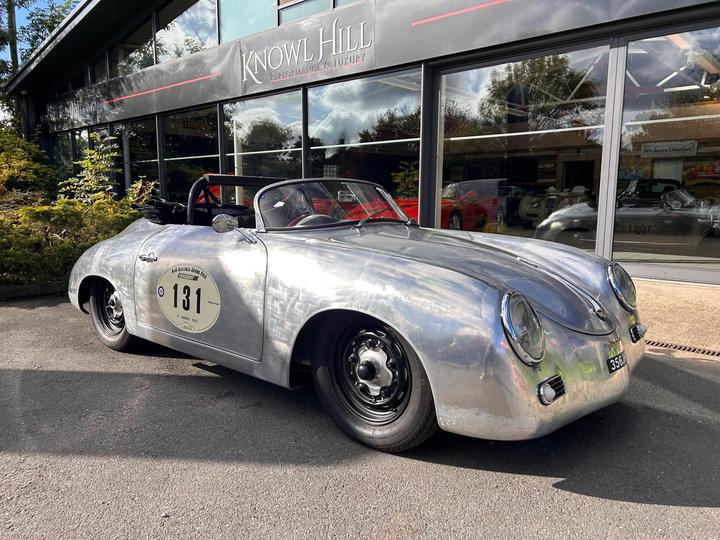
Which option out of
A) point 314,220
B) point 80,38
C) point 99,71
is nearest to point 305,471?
point 314,220

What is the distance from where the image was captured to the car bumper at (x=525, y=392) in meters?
2.11

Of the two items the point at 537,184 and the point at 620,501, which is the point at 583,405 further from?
the point at 537,184

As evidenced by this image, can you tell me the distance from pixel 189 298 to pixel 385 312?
1557mm

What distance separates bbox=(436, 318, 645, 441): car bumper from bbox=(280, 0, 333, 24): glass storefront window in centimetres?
834

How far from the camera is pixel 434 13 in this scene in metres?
7.13

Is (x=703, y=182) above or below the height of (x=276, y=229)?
above

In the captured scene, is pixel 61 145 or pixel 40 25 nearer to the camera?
pixel 61 145

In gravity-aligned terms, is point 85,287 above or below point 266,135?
below

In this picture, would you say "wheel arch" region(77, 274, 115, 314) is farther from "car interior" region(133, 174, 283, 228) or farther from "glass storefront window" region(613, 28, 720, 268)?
"glass storefront window" region(613, 28, 720, 268)

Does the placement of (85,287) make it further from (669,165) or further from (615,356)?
(669,165)

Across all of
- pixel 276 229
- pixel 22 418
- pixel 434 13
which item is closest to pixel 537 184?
pixel 434 13

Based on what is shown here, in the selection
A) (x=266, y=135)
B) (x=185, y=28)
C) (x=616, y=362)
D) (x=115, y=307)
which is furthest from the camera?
(x=185, y=28)

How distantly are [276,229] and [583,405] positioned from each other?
6.47 ft

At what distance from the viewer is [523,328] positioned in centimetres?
219
